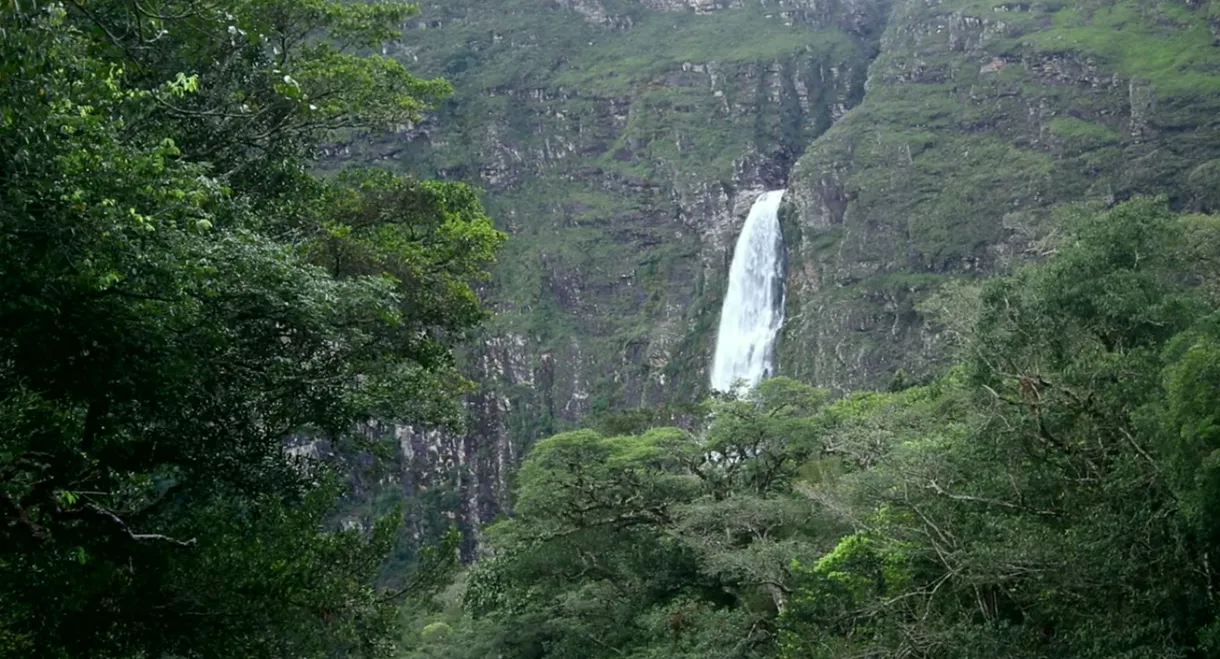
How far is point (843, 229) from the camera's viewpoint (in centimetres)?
6862

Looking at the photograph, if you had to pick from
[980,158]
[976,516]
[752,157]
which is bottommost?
[752,157]

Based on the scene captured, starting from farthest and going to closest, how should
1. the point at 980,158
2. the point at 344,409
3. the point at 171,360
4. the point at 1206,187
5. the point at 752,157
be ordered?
the point at 752,157
the point at 980,158
the point at 1206,187
the point at 344,409
the point at 171,360

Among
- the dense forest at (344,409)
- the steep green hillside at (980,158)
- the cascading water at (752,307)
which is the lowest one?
the cascading water at (752,307)

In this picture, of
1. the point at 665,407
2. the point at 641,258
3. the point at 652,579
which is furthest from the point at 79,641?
the point at 641,258

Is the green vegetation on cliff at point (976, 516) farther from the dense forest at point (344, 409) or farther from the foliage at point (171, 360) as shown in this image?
the foliage at point (171, 360)

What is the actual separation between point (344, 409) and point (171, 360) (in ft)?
9.01

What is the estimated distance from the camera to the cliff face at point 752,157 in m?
61.7

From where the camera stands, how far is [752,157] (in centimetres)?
8488

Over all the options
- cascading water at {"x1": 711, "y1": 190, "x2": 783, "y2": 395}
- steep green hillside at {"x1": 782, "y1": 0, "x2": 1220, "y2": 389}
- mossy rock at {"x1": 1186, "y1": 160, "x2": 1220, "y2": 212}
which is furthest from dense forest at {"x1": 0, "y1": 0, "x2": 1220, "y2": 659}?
cascading water at {"x1": 711, "y1": 190, "x2": 783, "y2": 395}

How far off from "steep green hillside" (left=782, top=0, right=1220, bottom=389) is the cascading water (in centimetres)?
146

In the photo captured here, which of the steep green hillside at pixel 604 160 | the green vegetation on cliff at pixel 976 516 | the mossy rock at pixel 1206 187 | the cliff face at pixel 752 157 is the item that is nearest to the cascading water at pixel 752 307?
the cliff face at pixel 752 157

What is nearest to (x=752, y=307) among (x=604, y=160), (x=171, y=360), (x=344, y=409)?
Result: (x=604, y=160)

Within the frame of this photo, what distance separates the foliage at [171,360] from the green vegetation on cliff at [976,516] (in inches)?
235

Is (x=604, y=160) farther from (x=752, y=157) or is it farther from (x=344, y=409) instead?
(x=344, y=409)
